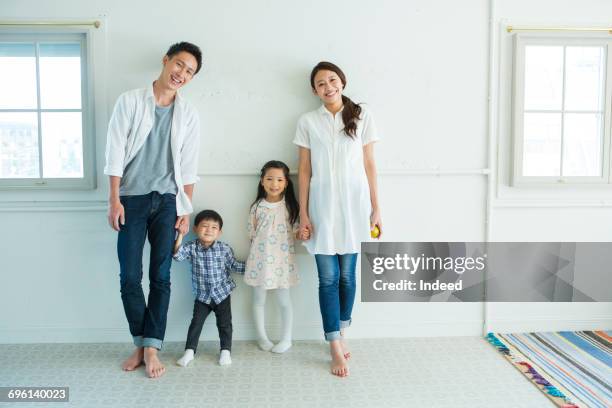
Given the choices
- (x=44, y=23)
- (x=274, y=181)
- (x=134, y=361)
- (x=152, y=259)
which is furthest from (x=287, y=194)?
(x=44, y=23)

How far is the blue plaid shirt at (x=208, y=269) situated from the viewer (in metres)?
2.29

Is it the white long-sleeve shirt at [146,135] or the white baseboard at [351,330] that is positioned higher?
the white long-sleeve shirt at [146,135]

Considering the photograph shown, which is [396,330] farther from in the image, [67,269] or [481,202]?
[67,269]

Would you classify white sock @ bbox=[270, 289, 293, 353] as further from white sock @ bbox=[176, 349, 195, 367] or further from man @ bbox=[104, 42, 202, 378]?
man @ bbox=[104, 42, 202, 378]

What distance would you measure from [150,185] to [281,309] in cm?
90

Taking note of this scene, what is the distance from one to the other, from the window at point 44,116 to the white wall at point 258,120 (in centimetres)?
10

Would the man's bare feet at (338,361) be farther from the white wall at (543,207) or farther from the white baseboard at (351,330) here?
the white wall at (543,207)

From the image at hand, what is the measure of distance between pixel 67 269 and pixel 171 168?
820 mm

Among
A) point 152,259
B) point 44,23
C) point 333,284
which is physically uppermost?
point 44,23

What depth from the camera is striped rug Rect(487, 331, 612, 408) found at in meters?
1.91

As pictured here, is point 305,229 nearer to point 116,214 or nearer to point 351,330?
point 351,330

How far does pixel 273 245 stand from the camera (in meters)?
2.30

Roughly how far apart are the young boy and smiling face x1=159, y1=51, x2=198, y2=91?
627 millimetres

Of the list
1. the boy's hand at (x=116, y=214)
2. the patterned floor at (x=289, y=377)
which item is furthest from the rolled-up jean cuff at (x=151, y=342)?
the boy's hand at (x=116, y=214)
